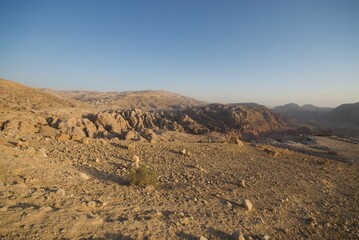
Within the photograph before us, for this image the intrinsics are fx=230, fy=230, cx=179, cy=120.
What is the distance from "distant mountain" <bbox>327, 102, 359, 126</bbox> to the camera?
61812mm

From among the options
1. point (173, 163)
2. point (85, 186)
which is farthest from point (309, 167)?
point (85, 186)

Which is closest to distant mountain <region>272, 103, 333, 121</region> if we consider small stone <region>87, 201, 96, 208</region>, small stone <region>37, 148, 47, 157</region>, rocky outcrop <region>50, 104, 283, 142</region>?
rocky outcrop <region>50, 104, 283, 142</region>

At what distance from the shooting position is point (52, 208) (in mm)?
3861

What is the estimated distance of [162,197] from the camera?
5.29m

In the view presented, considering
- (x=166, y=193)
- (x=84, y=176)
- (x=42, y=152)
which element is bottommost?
(x=166, y=193)

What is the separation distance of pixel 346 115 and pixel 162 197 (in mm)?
77789

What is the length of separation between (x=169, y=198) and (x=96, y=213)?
5.73 ft

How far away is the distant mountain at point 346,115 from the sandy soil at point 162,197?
64.3 m

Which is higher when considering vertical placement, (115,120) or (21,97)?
(21,97)

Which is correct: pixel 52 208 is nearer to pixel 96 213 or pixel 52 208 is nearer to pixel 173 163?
pixel 96 213

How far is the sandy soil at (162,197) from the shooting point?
12.0ft

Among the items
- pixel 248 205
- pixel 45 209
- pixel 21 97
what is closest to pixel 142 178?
pixel 45 209

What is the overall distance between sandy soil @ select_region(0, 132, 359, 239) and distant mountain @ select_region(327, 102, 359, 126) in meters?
64.3

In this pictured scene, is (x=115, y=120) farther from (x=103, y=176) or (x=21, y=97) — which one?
(x=103, y=176)
